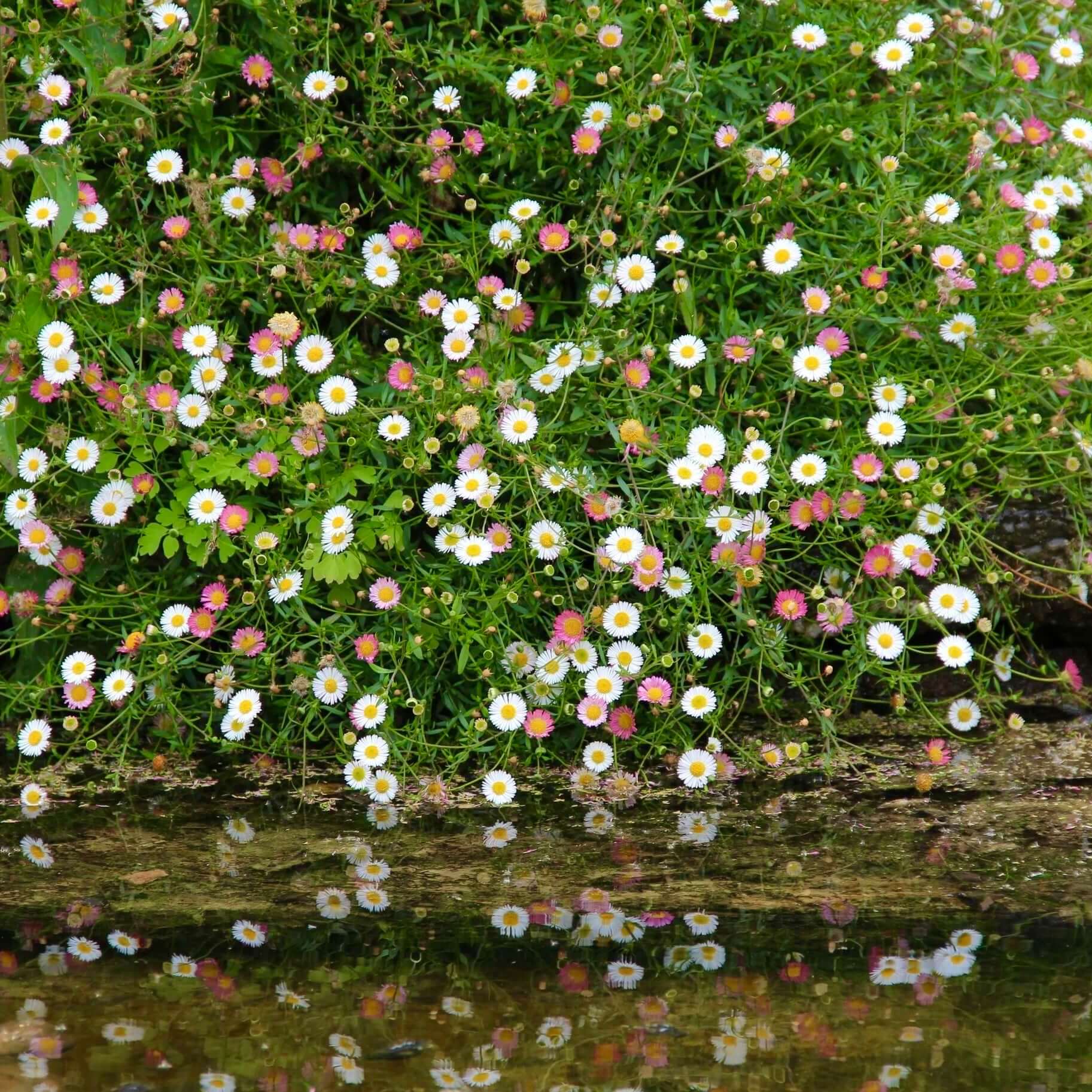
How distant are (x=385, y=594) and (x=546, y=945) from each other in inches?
38.8

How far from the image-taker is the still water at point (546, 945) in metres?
1.78

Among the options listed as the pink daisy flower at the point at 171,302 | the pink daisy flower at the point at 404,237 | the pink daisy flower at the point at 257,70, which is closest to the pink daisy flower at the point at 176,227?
the pink daisy flower at the point at 171,302

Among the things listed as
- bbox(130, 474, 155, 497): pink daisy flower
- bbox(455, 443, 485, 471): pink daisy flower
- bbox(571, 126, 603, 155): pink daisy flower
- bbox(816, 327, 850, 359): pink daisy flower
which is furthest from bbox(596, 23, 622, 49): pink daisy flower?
bbox(130, 474, 155, 497): pink daisy flower

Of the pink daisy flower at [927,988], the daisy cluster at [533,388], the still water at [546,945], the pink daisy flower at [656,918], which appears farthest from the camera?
the daisy cluster at [533,388]

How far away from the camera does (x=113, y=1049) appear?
5.94 ft

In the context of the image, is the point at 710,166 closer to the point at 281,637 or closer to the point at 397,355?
the point at 397,355

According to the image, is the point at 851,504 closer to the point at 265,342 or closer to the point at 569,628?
the point at 569,628

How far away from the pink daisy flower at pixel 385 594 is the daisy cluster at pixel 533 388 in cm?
1

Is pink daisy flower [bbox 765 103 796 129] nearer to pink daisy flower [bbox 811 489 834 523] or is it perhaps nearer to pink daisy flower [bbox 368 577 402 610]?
pink daisy flower [bbox 811 489 834 523]

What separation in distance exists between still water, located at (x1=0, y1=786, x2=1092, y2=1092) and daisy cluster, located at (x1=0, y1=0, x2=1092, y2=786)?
0.26m

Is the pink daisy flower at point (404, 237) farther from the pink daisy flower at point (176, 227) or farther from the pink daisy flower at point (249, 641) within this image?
the pink daisy flower at point (249, 641)

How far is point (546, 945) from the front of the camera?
7.07 feet

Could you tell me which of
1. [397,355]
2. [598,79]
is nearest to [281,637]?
[397,355]

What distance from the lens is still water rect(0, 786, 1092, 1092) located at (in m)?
1.78
